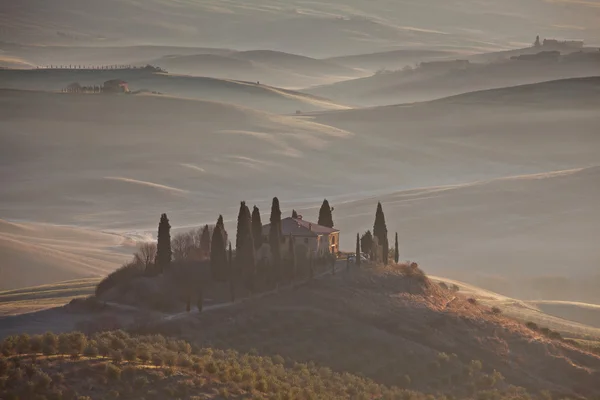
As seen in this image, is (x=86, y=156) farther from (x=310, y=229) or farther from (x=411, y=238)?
(x=310, y=229)

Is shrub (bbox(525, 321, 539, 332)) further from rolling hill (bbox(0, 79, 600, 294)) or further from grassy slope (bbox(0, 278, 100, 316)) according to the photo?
rolling hill (bbox(0, 79, 600, 294))

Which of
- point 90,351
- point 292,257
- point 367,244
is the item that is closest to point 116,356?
point 90,351

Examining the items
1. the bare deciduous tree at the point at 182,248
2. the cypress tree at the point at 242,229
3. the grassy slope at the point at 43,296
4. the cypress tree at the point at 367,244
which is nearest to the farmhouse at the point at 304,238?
the cypress tree at the point at 367,244

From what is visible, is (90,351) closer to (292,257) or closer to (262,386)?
(262,386)

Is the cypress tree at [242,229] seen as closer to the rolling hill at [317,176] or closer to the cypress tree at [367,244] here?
the cypress tree at [367,244]

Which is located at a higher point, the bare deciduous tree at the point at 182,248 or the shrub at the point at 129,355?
the bare deciduous tree at the point at 182,248
